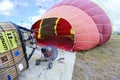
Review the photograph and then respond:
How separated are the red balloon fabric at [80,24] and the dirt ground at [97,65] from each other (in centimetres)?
48

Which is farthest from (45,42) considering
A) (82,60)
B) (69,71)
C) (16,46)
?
(16,46)

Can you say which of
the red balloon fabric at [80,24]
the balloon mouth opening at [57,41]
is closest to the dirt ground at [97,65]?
the red balloon fabric at [80,24]

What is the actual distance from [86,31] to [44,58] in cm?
216

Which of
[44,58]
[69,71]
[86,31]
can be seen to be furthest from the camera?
[86,31]

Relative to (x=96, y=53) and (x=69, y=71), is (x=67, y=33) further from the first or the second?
(x=69, y=71)

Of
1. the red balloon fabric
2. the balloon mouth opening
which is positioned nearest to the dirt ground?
the red balloon fabric

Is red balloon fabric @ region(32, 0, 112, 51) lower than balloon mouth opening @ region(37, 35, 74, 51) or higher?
higher

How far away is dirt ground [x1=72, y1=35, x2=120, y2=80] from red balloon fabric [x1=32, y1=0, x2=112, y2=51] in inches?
18.7

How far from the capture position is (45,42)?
8.87m

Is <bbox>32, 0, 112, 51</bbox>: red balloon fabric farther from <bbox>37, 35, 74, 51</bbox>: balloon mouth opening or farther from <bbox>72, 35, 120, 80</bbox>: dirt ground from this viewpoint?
<bbox>72, 35, 120, 80</bbox>: dirt ground

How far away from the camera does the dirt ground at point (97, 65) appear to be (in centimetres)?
479

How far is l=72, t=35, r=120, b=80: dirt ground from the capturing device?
189 inches

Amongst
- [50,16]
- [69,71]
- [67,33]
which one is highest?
[50,16]

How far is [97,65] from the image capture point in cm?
566
